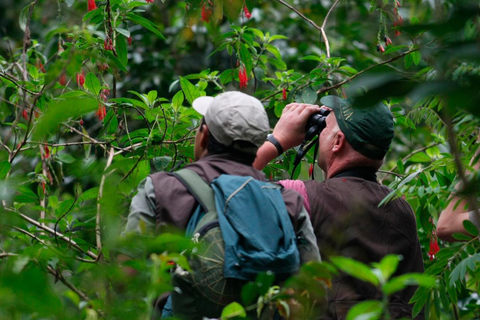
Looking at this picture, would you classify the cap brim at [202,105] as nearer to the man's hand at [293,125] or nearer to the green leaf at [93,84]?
the man's hand at [293,125]

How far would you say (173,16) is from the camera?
6602mm

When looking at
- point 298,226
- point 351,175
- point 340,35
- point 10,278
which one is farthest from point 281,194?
point 340,35

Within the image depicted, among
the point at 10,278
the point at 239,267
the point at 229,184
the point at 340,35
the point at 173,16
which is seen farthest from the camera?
the point at 340,35

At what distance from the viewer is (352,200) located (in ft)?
7.87

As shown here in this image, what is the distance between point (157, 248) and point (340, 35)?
20.5ft

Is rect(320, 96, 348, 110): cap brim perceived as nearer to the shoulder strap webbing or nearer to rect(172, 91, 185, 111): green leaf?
rect(172, 91, 185, 111): green leaf

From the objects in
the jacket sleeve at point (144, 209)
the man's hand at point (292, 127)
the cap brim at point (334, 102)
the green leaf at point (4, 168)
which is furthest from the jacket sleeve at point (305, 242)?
the green leaf at point (4, 168)

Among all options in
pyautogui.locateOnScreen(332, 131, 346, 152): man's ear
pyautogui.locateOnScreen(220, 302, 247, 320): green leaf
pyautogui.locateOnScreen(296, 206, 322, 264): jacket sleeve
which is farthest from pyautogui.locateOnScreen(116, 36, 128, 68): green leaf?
pyautogui.locateOnScreen(220, 302, 247, 320): green leaf

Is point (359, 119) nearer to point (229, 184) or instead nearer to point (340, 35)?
point (229, 184)

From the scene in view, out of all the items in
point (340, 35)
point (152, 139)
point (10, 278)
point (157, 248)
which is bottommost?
point (340, 35)

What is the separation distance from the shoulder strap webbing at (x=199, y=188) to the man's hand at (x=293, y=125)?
2.34ft

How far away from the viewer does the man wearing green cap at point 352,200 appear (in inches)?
91.7

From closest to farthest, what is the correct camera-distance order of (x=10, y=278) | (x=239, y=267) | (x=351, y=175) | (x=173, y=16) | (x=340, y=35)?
(x=10, y=278), (x=239, y=267), (x=351, y=175), (x=173, y=16), (x=340, y=35)

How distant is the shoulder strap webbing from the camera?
1792 mm
